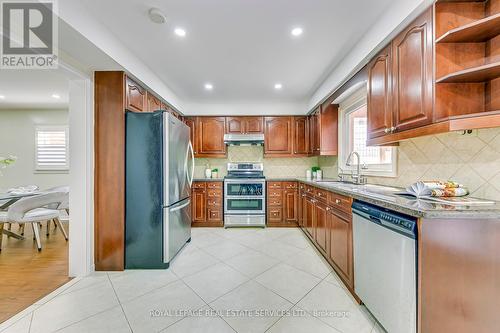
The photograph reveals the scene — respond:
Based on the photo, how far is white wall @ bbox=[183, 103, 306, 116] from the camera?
4434 mm

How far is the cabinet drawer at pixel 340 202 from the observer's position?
1.95 meters

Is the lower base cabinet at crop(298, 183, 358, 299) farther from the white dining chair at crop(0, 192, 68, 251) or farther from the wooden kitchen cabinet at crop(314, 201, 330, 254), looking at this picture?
the white dining chair at crop(0, 192, 68, 251)

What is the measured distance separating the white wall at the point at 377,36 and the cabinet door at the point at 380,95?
0.10m

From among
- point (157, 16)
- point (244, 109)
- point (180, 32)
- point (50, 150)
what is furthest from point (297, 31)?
point (50, 150)

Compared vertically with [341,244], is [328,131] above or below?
above

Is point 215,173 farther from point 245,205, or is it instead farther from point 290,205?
point 290,205

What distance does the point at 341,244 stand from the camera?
211cm

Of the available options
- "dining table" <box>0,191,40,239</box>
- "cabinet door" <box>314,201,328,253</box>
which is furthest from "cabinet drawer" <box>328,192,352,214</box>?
"dining table" <box>0,191,40,239</box>

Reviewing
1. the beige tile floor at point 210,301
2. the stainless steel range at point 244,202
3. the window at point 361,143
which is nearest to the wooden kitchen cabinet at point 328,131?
the window at point 361,143

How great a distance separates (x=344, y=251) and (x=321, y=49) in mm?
2232

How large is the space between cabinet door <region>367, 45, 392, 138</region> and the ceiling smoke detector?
204 centimetres

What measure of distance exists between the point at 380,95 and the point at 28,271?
429 centimetres

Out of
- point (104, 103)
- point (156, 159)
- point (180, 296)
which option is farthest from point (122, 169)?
point (180, 296)

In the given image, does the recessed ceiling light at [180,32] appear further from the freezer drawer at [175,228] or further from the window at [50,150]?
the window at [50,150]
